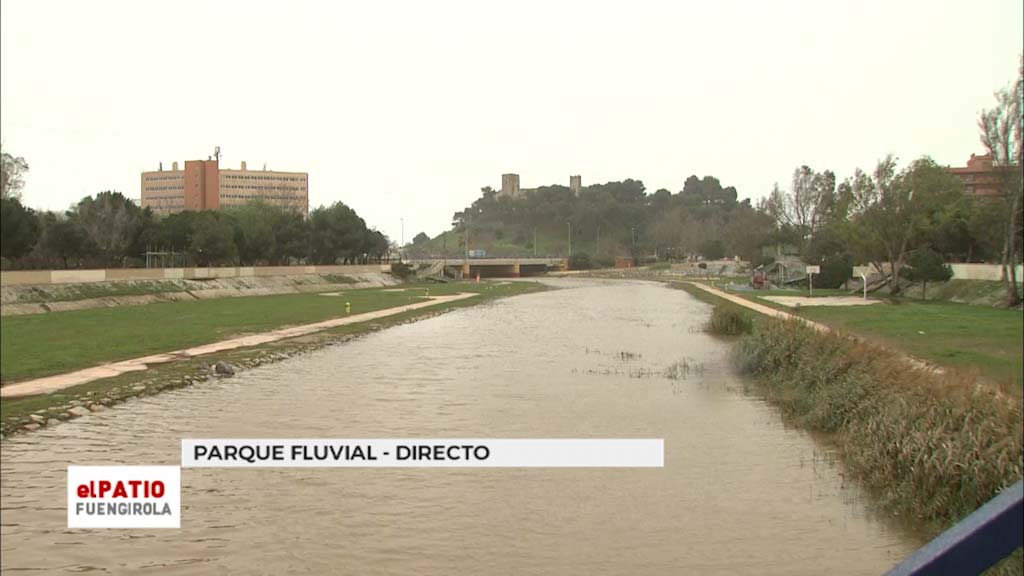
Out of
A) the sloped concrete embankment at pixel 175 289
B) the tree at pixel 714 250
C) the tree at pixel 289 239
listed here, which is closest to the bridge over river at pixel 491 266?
the tree at pixel 714 250

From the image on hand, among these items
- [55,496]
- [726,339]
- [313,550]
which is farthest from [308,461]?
[726,339]

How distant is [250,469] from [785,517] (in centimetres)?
628

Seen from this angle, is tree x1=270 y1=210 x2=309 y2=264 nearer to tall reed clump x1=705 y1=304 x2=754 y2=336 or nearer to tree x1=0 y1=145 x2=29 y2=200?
tall reed clump x1=705 y1=304 x2=754 y2=336

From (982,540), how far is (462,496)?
25.0ft

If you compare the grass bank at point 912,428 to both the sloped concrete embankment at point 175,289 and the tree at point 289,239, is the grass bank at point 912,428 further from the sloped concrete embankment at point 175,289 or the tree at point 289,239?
the tree at point 289,239

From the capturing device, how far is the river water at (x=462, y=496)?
718 centimetres

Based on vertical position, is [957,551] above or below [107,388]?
above

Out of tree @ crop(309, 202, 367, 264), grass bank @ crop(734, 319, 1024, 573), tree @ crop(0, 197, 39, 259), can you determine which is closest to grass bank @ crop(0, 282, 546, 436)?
tree @ crop(0, 197, 39, 259)

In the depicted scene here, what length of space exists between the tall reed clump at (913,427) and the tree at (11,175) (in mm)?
3684

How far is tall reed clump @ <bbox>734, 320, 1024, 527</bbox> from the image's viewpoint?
6926 mm

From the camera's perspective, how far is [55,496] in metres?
→ 6.25

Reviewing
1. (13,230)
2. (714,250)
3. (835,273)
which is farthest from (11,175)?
(714,250)

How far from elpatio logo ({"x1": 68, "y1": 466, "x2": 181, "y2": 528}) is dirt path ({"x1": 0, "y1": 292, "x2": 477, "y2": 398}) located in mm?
522

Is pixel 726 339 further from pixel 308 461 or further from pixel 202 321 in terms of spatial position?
pixel 308 461
